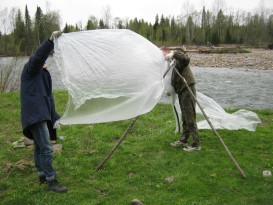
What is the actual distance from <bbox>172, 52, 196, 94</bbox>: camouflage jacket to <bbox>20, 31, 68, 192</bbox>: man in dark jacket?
2.68m

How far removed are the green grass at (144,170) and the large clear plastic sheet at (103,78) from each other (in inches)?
51.2

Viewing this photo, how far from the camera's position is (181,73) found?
7.31 meters

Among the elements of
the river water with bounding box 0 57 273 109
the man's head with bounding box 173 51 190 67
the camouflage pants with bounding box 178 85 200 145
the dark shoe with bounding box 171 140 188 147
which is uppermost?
the man's head with bounding box 173 51 190 67

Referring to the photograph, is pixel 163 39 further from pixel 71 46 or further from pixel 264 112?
pixel 71 46

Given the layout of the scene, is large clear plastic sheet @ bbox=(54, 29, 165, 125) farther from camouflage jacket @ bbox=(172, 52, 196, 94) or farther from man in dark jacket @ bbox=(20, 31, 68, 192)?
camouflage jacket @ bbox=(172, 52, 196, 94)

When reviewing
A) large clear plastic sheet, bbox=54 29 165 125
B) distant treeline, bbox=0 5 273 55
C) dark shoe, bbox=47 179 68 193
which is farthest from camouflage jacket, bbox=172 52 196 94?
distant treeline, bbox=0 5 273 55

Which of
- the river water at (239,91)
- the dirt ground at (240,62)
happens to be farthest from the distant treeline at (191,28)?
the river water at (239,91)

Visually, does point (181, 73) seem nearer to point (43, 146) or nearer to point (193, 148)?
point (193, 148)

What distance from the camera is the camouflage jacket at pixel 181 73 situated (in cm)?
699

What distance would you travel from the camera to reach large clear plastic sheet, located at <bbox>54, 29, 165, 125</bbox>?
554cm

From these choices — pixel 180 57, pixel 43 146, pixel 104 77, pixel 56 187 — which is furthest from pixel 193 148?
pixel 43 146

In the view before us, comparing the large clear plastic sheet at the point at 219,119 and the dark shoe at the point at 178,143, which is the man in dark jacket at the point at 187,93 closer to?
the dark shoe at the point at 178,143

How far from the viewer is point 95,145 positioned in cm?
818

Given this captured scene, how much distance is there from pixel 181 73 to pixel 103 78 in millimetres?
2349
